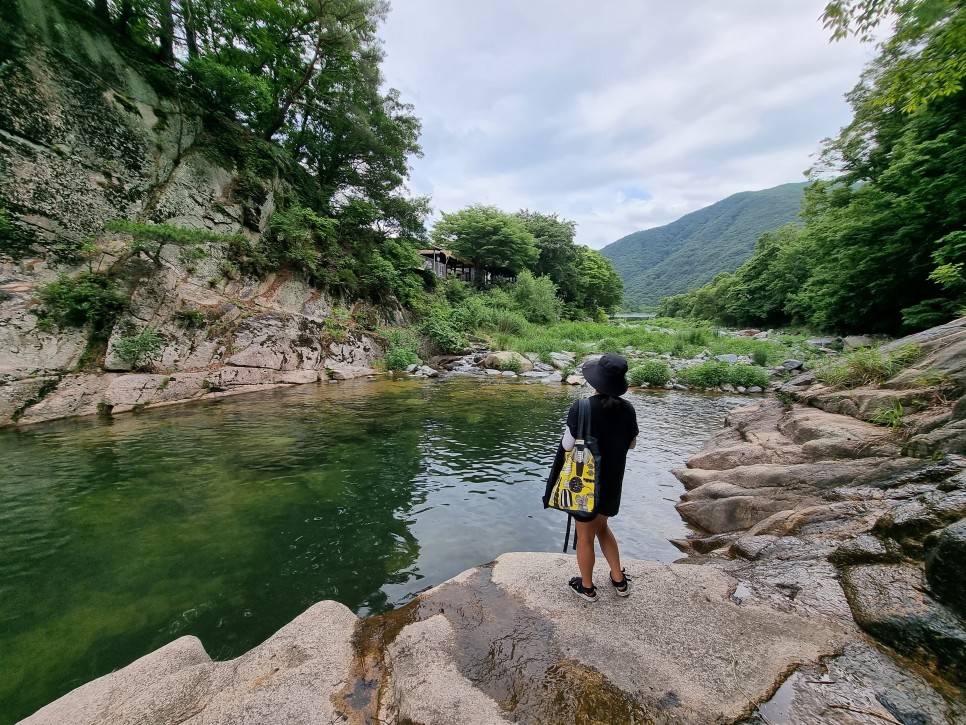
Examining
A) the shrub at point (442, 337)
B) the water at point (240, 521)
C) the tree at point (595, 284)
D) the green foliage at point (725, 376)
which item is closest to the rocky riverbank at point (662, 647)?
the water at point (240, 521)

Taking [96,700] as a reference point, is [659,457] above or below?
below

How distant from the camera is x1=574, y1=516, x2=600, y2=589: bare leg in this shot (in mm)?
3283

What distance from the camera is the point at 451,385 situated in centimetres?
1730

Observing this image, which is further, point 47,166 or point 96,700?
point 47,166

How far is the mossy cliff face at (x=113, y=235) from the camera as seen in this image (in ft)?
35.2

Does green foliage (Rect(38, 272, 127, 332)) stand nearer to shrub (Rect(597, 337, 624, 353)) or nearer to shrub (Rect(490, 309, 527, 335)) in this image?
shrub (Rect(490, 309, 527, 335))

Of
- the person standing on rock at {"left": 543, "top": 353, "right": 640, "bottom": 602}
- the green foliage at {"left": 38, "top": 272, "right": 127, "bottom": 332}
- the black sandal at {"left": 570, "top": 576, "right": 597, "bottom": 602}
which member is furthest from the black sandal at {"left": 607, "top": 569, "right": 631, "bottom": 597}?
the green foliage at {"left": 38, "top": 272, "right": 127, "bottom": 332}

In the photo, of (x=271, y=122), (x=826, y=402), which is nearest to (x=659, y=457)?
(x=826, y=402)

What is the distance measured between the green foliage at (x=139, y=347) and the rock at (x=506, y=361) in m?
14.9

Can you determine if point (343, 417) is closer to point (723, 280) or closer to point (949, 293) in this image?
point (949, 293)

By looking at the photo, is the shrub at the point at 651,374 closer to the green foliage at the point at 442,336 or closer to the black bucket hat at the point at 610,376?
the green foliage at the point at 442,336

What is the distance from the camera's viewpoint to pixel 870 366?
7.43m

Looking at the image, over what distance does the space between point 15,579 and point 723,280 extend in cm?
7031

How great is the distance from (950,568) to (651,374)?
618 inches
